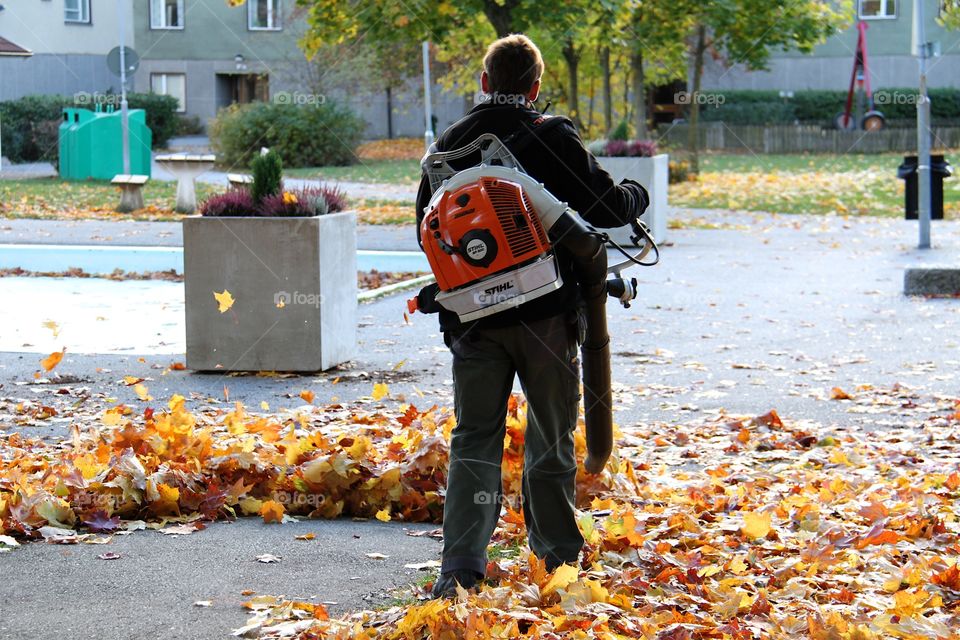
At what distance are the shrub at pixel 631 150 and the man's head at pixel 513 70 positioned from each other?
44.5 ft

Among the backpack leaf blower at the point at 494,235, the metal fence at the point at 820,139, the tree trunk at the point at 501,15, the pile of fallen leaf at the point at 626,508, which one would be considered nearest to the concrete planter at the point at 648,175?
the tree trunk at the point at 501,15

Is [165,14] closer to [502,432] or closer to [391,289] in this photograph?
[391,289]

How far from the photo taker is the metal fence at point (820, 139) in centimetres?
4181

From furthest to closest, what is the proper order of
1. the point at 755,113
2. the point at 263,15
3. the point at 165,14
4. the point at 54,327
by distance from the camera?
1. the point at 165,14
2. the point at 263,15
3. the point at 755,113
4. the point at 54,327

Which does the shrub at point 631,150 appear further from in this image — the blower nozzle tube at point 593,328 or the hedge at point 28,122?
the hedge at point 28,122

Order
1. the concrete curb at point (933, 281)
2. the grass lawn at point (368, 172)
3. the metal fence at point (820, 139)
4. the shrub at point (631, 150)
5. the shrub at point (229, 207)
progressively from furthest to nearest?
the metal fence at point (820, 139), the grass lawn at point (368, 172), the shrub at point (631, 150), the concrete curb at point (933, 281), the shrub at point (229, 207)

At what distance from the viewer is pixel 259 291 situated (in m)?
8.71

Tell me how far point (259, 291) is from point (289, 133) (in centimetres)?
2598

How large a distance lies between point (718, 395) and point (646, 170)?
9484 millimetres

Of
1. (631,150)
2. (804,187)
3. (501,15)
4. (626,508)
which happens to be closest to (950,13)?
(631,150)

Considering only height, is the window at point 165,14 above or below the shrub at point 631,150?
above

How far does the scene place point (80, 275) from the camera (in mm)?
14281

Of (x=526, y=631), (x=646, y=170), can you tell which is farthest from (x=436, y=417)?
(x=646, y=170)

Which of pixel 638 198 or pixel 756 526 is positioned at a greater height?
pixel 638 198
